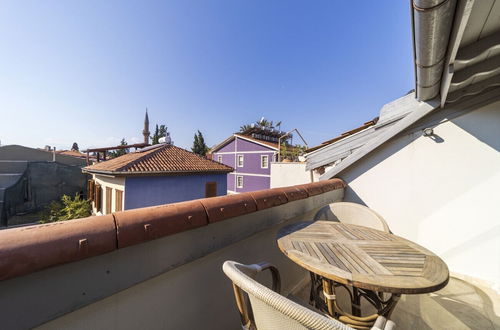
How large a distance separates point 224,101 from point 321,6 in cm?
1314

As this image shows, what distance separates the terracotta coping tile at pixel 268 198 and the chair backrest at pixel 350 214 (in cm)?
75

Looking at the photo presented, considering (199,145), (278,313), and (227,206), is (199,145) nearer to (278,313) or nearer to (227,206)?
(227,206)

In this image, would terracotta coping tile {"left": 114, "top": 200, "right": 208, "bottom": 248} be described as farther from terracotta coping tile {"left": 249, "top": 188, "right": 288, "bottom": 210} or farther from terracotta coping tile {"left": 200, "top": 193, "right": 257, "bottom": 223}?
terracotta coping tile {"left": 249, "top": 188, "right": 288, "bottom": 210}

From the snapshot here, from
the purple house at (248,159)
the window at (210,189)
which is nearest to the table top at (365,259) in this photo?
the window at (210,189)

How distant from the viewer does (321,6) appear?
23.8ft

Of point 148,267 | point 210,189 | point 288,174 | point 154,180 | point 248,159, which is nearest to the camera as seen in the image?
point 148,267

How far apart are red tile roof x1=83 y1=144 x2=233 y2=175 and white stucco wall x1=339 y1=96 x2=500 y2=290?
27.2 feet

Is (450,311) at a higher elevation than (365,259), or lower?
lower

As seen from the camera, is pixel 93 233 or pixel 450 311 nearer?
pixel 93 233

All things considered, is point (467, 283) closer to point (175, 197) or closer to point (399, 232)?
point (399, 232)

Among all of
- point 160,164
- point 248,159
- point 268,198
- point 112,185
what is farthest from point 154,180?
point 248,159

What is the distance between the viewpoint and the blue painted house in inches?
315

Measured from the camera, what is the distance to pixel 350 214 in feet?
8.14

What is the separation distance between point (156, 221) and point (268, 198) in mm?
1061
